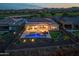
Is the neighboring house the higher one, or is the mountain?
the mountain

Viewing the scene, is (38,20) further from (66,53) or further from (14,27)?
(66,53)

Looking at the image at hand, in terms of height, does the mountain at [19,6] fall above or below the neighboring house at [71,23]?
above

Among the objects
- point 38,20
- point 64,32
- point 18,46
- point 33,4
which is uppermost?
point 33,4

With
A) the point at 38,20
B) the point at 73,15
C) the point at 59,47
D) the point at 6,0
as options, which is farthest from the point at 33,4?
the point at 59,47

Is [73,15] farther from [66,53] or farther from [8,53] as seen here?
[8,53]

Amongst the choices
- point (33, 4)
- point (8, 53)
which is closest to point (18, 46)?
point (8, 53)

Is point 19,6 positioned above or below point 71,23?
above

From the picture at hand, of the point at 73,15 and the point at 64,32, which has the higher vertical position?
the point at 73,15

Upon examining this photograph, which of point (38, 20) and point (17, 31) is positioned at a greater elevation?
point (38, 20)

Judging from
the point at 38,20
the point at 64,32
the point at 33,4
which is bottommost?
the point at 64,32
